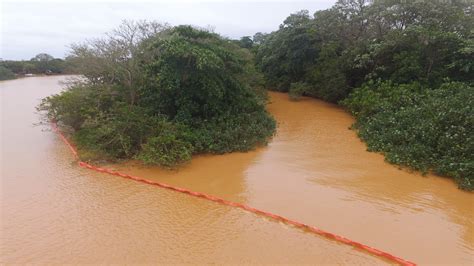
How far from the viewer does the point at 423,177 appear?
23.6 ft

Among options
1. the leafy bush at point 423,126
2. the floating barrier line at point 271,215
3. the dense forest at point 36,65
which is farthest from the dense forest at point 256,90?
the dense forest at point 36,65

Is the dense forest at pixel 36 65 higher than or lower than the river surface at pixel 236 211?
higher

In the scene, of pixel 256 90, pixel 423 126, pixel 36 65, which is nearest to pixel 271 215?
pixel 423 126

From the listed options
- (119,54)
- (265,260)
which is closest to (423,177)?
(265,260)

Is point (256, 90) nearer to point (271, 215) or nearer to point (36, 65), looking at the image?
point (271, 215)

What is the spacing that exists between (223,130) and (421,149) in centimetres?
533

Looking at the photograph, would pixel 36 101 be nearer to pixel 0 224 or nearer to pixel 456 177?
pixel 0 224

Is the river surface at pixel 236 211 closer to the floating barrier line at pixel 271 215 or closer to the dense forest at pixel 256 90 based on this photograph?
the floating barrier line at pixel 271 215

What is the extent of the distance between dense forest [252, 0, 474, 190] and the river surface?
89cm

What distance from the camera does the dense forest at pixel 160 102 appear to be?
852 centimetres

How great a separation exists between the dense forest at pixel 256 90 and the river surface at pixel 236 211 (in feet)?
2.23

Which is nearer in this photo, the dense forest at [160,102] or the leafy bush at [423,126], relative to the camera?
the leafy bush at [423,126]

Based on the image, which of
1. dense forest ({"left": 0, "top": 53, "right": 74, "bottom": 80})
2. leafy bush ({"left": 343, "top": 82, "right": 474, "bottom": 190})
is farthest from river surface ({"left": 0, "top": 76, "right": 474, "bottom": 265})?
dense forest ({"left": 0, "top": 53, "right": 74, "bottom": 80})

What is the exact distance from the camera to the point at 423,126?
8.54 metres
